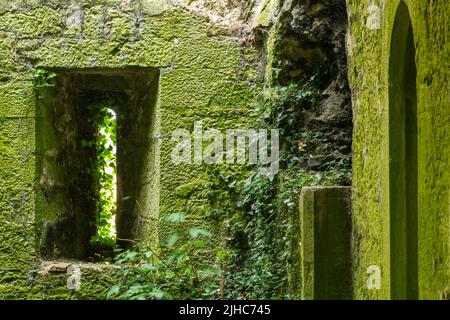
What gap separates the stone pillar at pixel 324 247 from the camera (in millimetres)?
3029

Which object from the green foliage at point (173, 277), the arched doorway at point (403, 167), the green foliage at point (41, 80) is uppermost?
the green foliage at point (41, 80)

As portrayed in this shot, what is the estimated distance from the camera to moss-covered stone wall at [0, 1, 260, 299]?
447 centimetres

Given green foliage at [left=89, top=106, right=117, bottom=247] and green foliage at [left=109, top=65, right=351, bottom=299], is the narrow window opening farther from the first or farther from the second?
green foliage at [left=109, top=65, right=351, bottom=299]

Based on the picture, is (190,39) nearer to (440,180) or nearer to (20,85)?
(20,85)

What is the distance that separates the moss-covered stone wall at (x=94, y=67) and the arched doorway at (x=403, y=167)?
2.13 m

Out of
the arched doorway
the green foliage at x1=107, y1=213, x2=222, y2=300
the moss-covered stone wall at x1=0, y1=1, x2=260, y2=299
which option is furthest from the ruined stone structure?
the arched doorway

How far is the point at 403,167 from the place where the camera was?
7.72 feet

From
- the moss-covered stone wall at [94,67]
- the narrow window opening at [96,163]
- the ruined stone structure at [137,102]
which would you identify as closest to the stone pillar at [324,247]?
the ruined stone structure at [137,102]

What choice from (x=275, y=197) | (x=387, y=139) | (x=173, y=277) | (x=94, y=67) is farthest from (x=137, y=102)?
(x=387, y=139)

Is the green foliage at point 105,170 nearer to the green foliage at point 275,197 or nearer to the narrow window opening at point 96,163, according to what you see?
the narrow window opening at point 96,163

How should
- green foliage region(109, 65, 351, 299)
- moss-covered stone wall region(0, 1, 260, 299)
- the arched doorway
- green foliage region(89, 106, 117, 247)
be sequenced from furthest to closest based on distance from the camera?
1. green foliage region(89, 106, 117, 247)
2. moss-covered stone wall region(0, 1, 260, 299)
3. green foliage region(109, 65, 351, 299)
4. the arched doorway

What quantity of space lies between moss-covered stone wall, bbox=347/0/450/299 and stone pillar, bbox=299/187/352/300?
7 cm

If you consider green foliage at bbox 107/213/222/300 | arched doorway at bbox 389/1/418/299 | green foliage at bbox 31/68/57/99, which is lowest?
green foliage at bbox 107/213/222/300

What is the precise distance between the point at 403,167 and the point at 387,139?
0.13m
